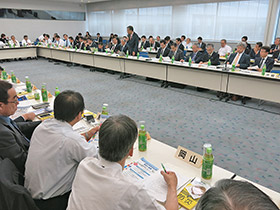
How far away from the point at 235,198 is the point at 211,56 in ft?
19.4

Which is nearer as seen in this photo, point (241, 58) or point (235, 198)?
point (235, 198)

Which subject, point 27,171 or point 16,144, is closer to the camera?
point 27,171

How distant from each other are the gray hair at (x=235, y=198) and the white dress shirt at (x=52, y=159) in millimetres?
990

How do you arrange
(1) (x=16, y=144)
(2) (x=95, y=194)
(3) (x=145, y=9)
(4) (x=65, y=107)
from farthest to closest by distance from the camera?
(3) (x=145, y=9)
(1) (x=16, y=144)
(4) (x=65, y=107)
(2) (x=95, y=194)

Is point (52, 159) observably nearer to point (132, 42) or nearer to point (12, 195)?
point (12, 195)

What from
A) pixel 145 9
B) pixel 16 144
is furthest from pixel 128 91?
pixel 145 9

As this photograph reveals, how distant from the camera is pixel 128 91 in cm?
582

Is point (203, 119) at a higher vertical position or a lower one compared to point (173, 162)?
lower

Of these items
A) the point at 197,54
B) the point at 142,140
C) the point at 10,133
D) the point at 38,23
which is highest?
the point at 38,23

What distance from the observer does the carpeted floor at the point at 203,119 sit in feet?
9.42

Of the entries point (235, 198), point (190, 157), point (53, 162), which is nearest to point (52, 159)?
point (53, 162)

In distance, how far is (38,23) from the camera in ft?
46.3

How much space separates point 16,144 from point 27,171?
0.30 metres

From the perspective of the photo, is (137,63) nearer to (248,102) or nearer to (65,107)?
(248,102)
